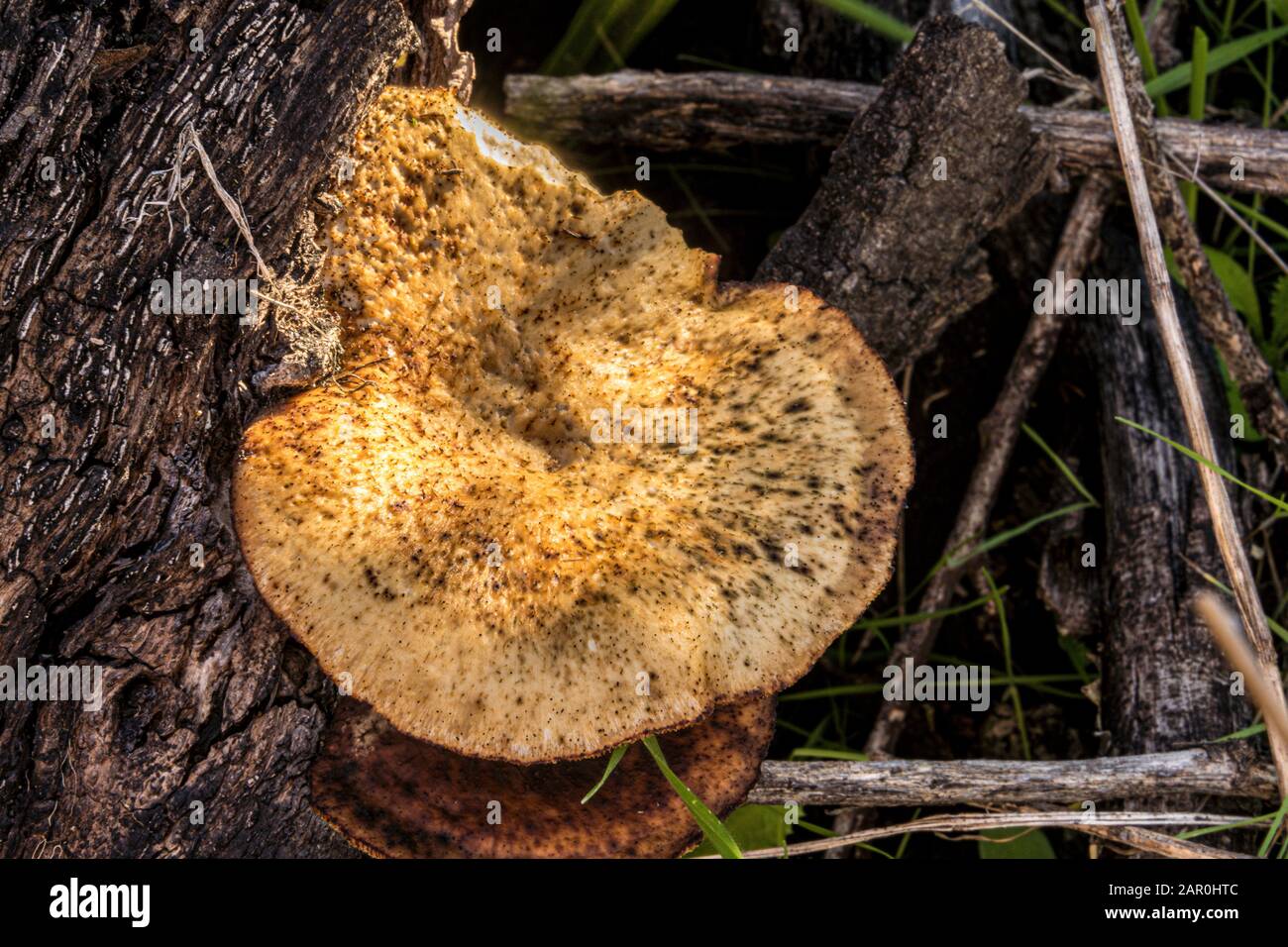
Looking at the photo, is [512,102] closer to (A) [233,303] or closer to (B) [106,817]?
(A) [233,303]

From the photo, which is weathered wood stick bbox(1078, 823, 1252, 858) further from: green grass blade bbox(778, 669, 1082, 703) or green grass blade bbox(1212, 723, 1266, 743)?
green grass blade bbox(778, 669, 1082, 703)

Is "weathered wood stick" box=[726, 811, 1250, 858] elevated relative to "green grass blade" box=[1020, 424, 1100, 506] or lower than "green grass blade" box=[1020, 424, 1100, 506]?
lower

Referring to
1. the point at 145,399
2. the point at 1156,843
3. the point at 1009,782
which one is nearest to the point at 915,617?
the point at 1009,782

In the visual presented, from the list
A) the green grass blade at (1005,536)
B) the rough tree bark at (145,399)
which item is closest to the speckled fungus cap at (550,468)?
the rough tree bark at (145,399)

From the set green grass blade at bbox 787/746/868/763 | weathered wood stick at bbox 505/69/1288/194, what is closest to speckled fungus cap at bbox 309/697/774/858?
green grass blade at bbox 787/746/868/763

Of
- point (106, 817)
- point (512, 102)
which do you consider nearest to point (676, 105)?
point (512, 102)

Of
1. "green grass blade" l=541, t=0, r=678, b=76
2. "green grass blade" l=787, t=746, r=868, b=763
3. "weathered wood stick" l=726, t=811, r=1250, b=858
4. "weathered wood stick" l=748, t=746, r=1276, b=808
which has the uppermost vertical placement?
"green grass blade" l=541, t=0, r=678, b=76

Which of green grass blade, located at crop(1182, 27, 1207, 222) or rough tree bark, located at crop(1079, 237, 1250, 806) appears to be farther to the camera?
green grass blade, located at crop(1182, 27, 1207, 222)
